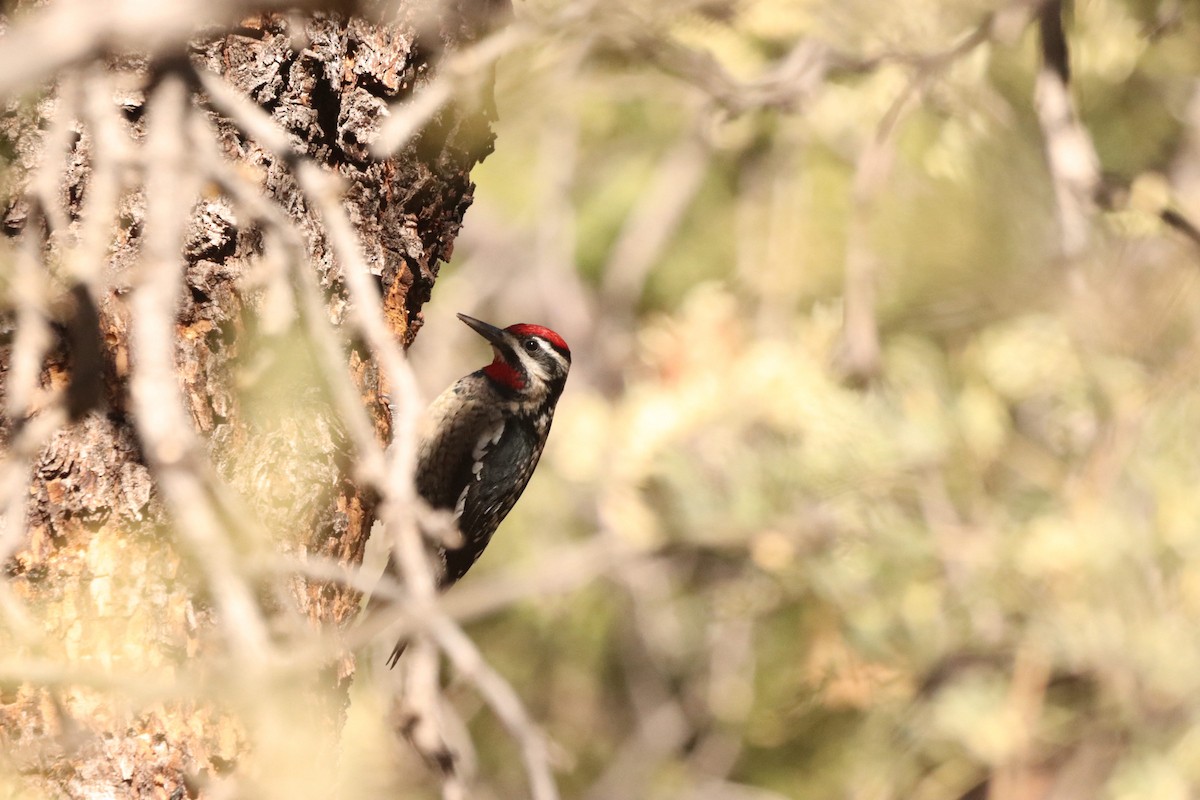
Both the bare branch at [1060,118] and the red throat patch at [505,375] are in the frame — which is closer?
the bare branch at [1060,118]

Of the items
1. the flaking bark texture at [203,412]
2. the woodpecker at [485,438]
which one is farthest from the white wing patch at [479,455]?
the flaking bark texture at [203,412]

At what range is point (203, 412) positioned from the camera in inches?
77.1

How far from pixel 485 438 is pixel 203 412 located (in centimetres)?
199

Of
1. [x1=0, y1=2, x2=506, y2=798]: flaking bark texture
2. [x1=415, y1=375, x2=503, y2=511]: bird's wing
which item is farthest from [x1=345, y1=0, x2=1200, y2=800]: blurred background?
[x1=415, y1=375, x2=503, y2=511]: bird's wing

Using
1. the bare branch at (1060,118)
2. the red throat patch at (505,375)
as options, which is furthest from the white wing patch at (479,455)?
the bare branch at (1060,118)

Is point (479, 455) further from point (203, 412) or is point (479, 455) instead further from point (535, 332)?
point (203, 412)

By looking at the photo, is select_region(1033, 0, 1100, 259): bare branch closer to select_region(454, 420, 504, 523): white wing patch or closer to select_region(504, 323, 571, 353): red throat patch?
select_region(504, 323, 571, 353): red throat patch

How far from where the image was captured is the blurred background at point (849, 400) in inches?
143

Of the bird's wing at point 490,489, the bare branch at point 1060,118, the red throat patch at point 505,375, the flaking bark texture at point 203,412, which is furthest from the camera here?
the red throat patch at point 505,375

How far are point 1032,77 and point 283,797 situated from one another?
415 centimetres

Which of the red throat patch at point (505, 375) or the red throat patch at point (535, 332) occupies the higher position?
the red throat patch at point (535, 332)

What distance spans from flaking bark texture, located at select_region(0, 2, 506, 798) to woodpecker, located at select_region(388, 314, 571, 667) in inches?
58.3

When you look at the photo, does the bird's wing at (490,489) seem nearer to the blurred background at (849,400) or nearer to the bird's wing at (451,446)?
the bird's wing at (451,446)

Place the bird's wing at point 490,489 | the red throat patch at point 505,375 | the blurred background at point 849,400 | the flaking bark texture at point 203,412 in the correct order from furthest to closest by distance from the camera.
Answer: the red throat patch at point 505,375 → the bird's wing at point 490,489 → the blurred background at point 849,400 → the flaking bark texture at point 203,412
